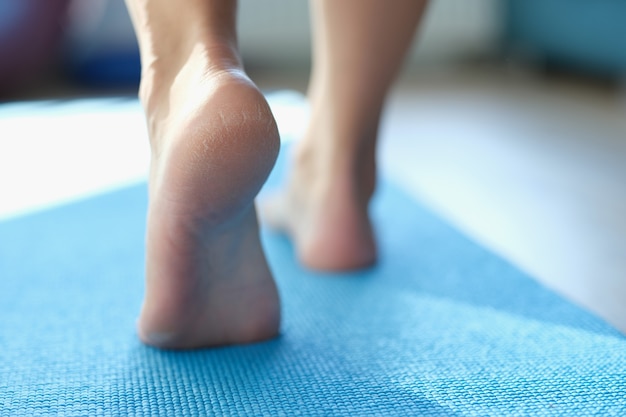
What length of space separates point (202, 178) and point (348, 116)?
1.21 feet

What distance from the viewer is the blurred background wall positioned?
9.03 ft

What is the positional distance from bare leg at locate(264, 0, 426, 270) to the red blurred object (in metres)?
1.98

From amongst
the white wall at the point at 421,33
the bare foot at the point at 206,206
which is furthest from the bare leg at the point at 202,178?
the white wall at the point at 421,33

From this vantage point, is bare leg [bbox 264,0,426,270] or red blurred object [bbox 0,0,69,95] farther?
red blurred object [bbox 0,0,69,95]

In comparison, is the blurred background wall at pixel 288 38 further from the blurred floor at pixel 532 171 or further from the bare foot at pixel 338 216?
the bare foot at pixel 338 216

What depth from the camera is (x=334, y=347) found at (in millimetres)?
786

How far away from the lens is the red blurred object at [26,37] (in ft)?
8.96

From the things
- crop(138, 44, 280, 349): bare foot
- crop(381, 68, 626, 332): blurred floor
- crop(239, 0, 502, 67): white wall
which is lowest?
crop(239, 0, 502, 67): white wall

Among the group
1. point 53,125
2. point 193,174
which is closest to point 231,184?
point 193,174

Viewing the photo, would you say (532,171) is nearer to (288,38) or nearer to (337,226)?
(337,226)

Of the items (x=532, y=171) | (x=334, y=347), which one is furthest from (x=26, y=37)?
(x=334, y=347)

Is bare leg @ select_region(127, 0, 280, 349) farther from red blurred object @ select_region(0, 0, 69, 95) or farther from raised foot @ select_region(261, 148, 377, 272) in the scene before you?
red blurred object @ select_region(0, 0, 69, 95)

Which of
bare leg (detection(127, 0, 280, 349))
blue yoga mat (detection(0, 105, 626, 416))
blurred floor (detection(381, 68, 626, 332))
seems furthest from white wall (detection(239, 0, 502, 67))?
bare leg (detection(127, 0, 280, 349))

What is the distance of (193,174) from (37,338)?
0.28m
